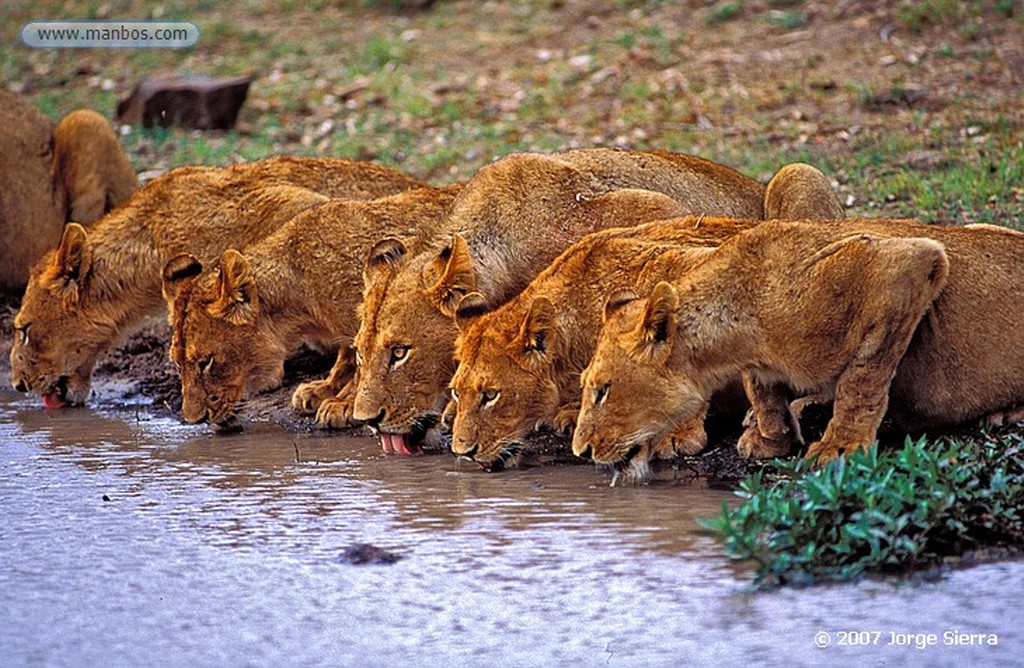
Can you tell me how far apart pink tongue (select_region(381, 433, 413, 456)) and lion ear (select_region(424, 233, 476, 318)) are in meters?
0.62

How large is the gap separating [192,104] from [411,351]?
7.55 meters

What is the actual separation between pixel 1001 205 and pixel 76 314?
5519 millimetres

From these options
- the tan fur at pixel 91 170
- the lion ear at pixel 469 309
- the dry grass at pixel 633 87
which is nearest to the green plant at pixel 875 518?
the lion ear at pixel 469 309

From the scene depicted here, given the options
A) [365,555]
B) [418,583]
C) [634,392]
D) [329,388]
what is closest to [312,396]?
[329,388]

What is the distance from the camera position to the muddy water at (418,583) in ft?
15.2

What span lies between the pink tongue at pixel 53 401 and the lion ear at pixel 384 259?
2790 millimetres

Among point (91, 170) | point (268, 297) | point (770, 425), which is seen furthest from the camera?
point (91, 170)

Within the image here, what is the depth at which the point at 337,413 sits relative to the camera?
8.49 metres

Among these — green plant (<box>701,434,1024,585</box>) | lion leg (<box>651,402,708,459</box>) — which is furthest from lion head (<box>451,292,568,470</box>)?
green plant (<box>701,434,1024,585</box>)

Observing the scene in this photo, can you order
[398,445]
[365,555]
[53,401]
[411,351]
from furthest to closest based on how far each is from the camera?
[53,401], [398,445], [411,351], [365,555]

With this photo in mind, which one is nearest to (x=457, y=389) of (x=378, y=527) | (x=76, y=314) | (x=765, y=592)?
(x=378, y=527)

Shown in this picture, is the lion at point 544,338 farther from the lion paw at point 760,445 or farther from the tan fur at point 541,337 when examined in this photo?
the lion paw at point 760,445

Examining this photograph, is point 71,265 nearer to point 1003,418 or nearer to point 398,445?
point 398,445

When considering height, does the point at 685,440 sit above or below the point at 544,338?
below
